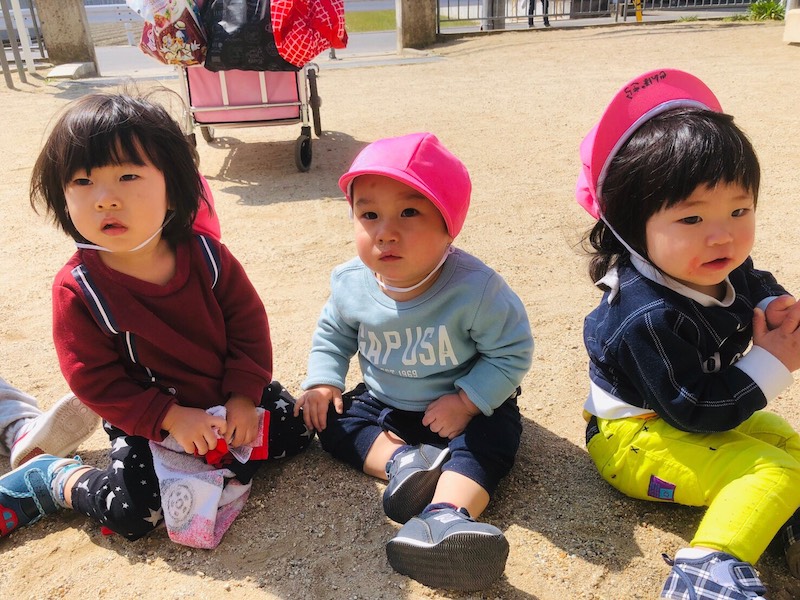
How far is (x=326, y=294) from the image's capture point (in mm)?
3074

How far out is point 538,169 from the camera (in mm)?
4668

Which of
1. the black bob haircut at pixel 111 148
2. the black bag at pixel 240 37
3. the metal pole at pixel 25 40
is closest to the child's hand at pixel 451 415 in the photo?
the black bob haircut at pixel 111 148

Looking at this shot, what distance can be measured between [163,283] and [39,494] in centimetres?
65

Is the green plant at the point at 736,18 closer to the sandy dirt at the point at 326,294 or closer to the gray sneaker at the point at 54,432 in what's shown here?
the sandy dirt at the point at 326,294

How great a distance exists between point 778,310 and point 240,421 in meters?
1.37

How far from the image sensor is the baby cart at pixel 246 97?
15.7ft

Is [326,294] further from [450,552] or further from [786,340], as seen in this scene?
[786,340]

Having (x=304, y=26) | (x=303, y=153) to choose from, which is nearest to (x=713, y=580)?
(x=304, y=26)

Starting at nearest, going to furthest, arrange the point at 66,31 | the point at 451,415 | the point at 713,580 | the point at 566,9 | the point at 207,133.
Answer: the point at 713,580, the point at 451,415, the point at 207,133, the point at 66,31, the point at 566,9

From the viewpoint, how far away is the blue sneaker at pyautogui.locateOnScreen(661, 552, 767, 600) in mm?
1423

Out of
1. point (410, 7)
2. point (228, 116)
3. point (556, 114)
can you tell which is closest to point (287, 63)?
point (228, 116)

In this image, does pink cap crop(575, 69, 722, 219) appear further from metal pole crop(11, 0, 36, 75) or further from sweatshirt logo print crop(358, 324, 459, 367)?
metal pole crop(11, 0, 36, 75)

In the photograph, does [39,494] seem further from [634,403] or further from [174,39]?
[174,39]

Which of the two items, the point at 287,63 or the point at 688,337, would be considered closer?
the point at 688,337
